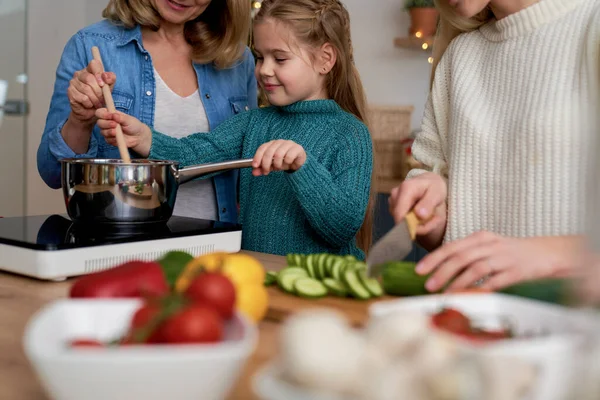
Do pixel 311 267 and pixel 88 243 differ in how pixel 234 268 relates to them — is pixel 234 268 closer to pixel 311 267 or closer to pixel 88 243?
pixel 311 267

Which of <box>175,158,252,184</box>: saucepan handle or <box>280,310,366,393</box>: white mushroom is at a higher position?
<box>175,158,252,184</box>: saucepan handle

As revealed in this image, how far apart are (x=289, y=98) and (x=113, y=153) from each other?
0.53 meters

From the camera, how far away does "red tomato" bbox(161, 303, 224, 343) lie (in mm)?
588

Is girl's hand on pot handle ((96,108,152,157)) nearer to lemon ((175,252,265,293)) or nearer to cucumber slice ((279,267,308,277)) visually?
cucumber slice ((279,267,308,277))

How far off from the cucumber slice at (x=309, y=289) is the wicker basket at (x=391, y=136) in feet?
8.94

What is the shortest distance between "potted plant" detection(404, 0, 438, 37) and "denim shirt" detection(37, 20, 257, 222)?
7.17 feet

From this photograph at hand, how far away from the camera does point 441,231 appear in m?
1.54

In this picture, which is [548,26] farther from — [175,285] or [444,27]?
[175,285]

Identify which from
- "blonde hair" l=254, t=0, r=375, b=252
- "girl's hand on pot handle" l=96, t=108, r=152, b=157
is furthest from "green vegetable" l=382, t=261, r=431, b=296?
"blonde hair" l=254, t=0, r=375, b=252

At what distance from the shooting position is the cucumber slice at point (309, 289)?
1119 mm

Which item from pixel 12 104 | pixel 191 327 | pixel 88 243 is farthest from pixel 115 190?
pixel 12 104

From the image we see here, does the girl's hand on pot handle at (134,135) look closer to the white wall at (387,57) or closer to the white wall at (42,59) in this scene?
the white wall at (42,59)

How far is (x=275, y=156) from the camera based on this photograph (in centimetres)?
159

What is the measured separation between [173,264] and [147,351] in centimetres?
41
